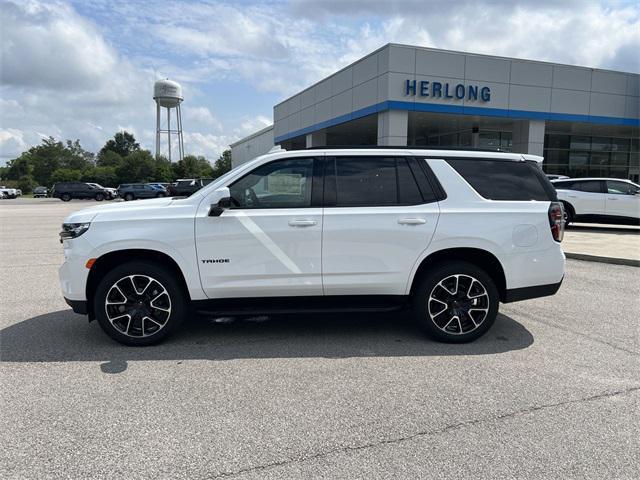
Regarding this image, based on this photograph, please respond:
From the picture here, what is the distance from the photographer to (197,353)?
13.9 feet

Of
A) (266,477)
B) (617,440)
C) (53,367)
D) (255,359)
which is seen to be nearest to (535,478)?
(617,440)

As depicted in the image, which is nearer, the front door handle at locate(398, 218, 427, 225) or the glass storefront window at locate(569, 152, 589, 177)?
the front door handle at locate(398, 218, 427, 225)

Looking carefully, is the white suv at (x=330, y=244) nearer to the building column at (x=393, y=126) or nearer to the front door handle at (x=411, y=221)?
the front door handle at (x=411, y=221)

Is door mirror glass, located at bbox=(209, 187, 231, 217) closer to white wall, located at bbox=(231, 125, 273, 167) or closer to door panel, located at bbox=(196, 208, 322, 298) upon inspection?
door panel, located at bbox=(196, 208, 322, 298)

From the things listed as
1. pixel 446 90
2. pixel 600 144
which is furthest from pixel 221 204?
pixel 600 144

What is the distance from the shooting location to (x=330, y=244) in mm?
4324

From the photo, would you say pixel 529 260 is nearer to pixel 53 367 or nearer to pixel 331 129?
pixel 53 367

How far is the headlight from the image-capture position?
425 centimetres

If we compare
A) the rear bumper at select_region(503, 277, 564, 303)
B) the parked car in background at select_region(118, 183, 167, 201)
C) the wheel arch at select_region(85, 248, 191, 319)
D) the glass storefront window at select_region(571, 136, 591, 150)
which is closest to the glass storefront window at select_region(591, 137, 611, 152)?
the glass storefront window at select_region(571, 136, 591, 150)

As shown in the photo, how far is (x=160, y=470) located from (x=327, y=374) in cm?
160

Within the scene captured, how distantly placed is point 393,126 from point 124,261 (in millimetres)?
17486

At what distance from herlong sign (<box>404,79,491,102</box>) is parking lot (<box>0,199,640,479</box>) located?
16361mm

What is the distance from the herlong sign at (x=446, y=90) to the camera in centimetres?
1983

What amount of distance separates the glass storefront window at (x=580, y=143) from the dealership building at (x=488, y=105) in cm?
6
